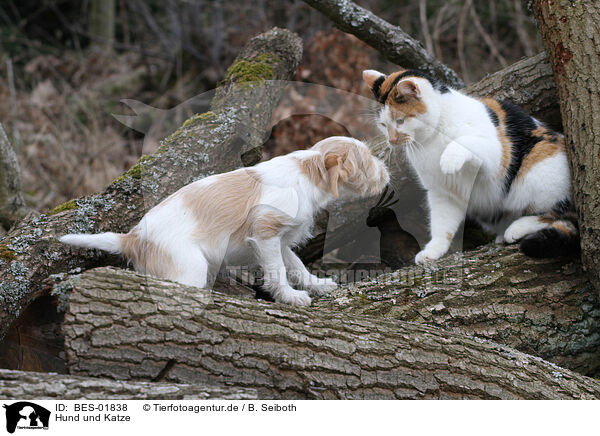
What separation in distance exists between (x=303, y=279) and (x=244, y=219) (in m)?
0.71

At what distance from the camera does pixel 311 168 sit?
3.47 meters

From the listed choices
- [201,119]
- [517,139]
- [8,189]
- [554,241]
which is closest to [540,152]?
[517,139]

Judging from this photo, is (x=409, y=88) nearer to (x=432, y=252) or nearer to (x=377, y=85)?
(x=377, y=85)

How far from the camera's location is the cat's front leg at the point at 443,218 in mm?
4141

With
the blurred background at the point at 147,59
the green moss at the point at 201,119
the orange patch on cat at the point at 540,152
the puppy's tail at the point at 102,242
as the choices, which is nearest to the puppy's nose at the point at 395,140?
the orange patch on cat at the point at 540,152

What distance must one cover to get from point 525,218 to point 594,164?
26.6 inches

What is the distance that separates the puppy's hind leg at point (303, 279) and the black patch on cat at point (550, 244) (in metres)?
1.31

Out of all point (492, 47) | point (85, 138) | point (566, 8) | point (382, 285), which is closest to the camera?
point (382, 285)

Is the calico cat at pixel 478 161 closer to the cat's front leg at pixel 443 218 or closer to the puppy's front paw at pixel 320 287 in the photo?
the cat's front leg at pixel 443 218

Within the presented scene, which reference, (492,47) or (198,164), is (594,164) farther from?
(492,47)
